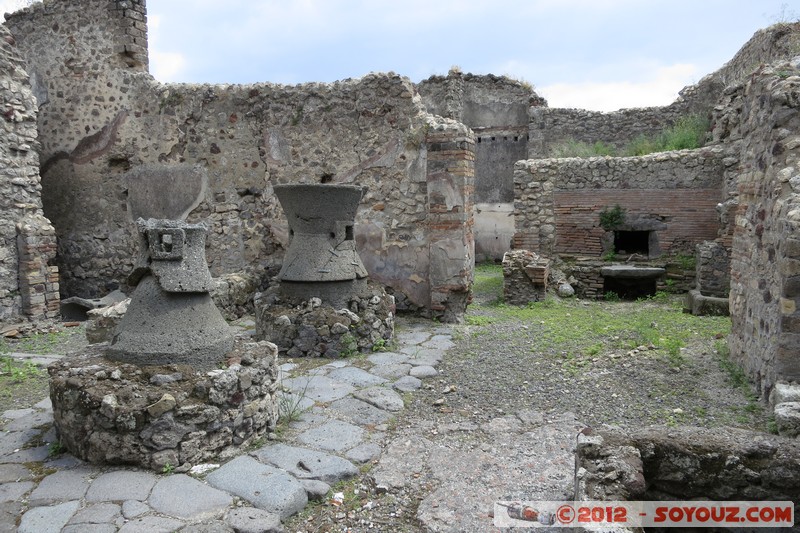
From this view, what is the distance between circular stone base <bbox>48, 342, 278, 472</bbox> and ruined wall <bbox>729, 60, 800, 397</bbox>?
3364mm

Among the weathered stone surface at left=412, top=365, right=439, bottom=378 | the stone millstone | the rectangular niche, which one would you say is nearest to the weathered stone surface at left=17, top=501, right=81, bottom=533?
the stone millstone

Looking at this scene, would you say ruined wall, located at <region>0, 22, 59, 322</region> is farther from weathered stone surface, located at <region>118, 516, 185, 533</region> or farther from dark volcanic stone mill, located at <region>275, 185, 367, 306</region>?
weathered stone surface, located at <region>118, 516, 185, 533</region>

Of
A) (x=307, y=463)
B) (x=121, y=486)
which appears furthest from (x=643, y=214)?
(x=121, y=486)

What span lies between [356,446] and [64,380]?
67.8 inches

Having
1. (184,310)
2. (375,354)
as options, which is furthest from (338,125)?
(184,310)

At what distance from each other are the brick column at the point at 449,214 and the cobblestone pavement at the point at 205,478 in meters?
2.60

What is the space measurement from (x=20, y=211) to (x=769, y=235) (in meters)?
7.56

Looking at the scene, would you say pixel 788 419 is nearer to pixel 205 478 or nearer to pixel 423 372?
pixel 423 372

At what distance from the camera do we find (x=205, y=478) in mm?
2943

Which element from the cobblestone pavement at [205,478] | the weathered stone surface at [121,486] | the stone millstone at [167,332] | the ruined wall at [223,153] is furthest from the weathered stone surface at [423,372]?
the weathered stone surface at [121,486]

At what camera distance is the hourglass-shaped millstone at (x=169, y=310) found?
3.40 m

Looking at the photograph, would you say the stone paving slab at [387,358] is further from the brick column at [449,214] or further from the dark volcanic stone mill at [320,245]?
the brick column at [449,214]

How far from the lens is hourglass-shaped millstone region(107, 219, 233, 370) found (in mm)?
3398

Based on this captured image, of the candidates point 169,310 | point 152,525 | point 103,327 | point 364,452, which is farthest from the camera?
point 103,327
